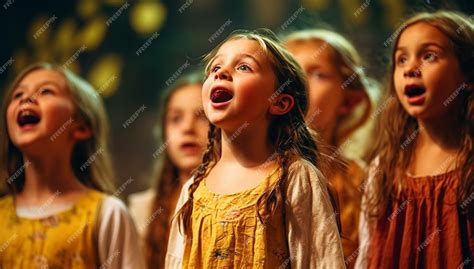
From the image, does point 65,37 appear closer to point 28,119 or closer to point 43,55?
point 43,55

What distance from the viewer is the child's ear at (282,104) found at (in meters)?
1.89

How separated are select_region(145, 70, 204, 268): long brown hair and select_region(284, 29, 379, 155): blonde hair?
18.8 inches

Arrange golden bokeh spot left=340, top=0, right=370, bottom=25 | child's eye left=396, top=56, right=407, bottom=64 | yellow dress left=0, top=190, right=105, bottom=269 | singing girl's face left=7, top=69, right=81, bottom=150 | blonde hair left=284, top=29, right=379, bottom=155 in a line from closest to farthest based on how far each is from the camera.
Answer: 1. child's eye left=396, top=56, right=407, bottom=64
2. yellow dress left=0, top=190, right=105, bottom=269
3. singing girl's face left=7, top=69, right=81, bottom=150
4. blonde hair left=284, top=29, right=379, bottom=155
5. golden bokeh spot left=340, top=0, right=370, bottom=25

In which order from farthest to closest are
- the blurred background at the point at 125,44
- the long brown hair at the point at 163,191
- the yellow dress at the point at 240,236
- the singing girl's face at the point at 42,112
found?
the blurred background at the point at 125,44 < the long brown hair at the point at 163,191 < the singing girl's face at the point at 42,112 < the yellow dress at the point at 240,236

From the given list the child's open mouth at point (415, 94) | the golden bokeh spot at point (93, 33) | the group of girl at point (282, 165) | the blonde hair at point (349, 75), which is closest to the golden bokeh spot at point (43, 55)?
the golden bokeh spot at point (93, 33)

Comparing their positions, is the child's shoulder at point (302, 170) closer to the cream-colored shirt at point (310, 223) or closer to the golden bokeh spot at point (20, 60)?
the cream-colored shirt at point (310, 223)

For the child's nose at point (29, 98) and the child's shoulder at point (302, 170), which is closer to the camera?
the child's shoulder at point (302, 170)

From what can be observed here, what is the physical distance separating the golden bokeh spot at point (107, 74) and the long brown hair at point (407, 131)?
1.75m

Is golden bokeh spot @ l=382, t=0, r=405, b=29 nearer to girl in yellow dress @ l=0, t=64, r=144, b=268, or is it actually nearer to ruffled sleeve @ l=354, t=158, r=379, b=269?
ruffled sleeve @ l=354, t=158, r=379, b=269

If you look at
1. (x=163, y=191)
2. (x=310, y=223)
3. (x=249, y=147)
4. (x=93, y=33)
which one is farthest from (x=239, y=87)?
(x=93, y=33)

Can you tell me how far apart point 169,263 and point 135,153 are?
1.84 metres

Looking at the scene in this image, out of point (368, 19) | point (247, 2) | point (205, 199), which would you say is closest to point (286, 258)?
point (205, 199)

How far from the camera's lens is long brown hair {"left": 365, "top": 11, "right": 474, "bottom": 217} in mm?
1992

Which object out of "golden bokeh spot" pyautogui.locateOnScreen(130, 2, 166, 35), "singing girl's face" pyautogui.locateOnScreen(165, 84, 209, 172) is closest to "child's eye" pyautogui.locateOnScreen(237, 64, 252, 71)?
"singing girl's face" pyautogui.locateOnScreen(165, 84, 209, 172)
